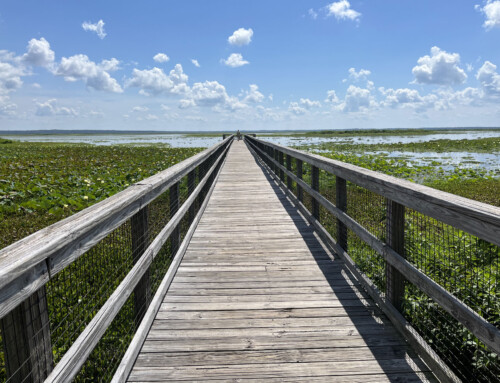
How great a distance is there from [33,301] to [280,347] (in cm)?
169

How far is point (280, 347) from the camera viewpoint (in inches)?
103

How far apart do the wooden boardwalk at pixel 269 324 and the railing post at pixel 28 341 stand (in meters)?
1.00

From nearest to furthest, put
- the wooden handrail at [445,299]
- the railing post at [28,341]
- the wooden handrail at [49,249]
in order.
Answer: the wooden handrail at [49,249] < the railing post at [28,341] < the wooden handrail at [445,299]

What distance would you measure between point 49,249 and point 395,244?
2.24 m

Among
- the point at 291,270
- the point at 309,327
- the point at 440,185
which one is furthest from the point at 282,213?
the point at 440,185

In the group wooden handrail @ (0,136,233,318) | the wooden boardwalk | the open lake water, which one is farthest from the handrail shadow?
the open lake water

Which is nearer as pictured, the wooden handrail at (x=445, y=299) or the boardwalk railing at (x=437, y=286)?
the wooden handrail at (x=445, y=299)

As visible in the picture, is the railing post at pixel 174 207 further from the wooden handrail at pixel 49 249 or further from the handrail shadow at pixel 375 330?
the wooden handrail at pixel 49 249

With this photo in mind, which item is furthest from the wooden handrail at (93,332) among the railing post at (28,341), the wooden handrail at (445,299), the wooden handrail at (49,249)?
the wooden handrail at (445,299)

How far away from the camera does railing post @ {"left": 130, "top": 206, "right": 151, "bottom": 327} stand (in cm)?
274

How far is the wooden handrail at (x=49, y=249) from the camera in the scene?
1155mm

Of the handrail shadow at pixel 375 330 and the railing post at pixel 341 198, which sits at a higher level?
the railing post at pixel 341 198

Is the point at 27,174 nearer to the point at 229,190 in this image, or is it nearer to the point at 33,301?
the point at 229,190

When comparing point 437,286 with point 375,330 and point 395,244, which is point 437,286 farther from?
point 375,330
